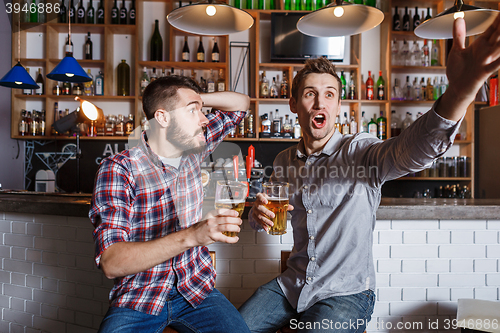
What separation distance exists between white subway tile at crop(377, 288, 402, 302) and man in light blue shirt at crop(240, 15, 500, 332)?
1.89 ft

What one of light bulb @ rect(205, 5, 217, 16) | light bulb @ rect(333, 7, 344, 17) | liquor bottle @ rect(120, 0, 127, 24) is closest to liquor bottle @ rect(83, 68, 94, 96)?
liquor bottle @ rect(120, 0, 127, 24)

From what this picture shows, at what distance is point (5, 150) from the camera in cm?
377

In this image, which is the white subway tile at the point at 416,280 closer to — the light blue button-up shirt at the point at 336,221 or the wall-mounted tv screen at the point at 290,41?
the light blue button-up shirt at the point at 336,221

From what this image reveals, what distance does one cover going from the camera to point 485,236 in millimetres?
1752

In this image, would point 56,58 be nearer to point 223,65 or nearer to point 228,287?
point 223,65

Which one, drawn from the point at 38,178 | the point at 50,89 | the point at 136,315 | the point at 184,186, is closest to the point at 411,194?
the point at 184,186

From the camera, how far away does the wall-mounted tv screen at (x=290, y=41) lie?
3.68 meters

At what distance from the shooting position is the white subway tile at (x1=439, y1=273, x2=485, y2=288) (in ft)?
5.80

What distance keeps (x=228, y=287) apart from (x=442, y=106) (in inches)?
55.1

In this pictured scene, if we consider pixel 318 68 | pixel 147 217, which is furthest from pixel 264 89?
pixel 147 217

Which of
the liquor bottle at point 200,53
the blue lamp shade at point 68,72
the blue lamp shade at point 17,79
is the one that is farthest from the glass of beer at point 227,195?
the liquor bottle at point 200,53

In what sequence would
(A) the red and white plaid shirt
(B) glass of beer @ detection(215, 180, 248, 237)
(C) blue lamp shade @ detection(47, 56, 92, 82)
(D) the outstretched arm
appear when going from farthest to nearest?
(C) blue lamp shade @ detection(47, 56, 92, 82), (A) the red and white plaid shirt, (B) glass of beer @ detection(215, 180, 248, 237), (D) the outstretched arm

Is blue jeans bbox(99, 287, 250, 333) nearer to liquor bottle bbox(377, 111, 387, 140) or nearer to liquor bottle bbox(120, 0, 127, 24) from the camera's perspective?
liquor bottle bbox(377, 111, 387, 140)

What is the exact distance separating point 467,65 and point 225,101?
110 centimetres
